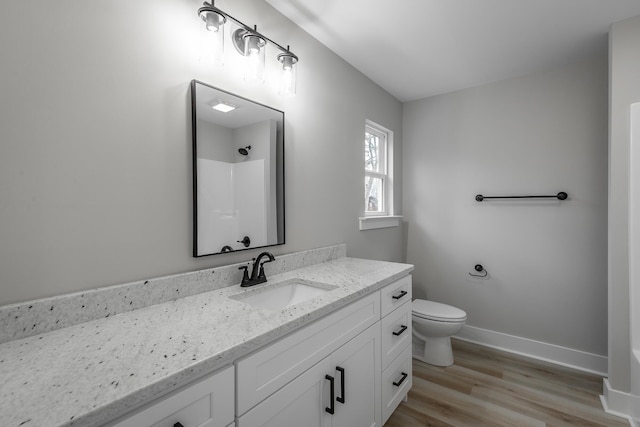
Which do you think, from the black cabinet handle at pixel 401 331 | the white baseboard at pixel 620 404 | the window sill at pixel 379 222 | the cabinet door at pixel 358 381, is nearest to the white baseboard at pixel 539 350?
the white baseboard at pixel 620 404

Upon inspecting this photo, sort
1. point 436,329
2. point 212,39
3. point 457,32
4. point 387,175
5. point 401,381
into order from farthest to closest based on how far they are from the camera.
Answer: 1. point 387,175
2. point 436,329
3. point 457,32
4. point 401,381
5. point 212,39

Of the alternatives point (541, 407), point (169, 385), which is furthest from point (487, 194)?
point (169, 385)

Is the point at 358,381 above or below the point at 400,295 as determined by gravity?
below

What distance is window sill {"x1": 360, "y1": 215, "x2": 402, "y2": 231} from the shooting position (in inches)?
95.3

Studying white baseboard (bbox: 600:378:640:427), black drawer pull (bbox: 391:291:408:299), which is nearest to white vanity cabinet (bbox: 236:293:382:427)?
black drawer pull (bbox: 391:291:408:299)

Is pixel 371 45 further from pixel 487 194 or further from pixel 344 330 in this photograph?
pixel 344 330

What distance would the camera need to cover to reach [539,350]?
2.40 m

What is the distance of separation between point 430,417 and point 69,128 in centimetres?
224

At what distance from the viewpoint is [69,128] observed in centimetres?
93

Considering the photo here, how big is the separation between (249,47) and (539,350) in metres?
3.10

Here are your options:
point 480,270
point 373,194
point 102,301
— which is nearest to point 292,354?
point 102,301

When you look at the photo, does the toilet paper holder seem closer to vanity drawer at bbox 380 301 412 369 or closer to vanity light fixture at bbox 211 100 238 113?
vanity drawer at bbox 380 301 412 369

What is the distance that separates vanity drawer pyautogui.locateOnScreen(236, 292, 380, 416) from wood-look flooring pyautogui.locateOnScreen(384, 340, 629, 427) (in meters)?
0.89

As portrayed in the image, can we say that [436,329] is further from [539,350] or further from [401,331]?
[539,350]
